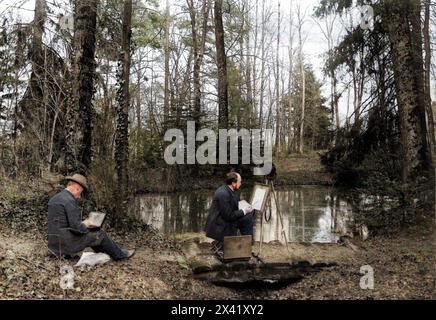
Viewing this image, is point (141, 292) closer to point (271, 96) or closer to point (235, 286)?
point (235, 286)

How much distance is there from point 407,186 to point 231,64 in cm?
2113

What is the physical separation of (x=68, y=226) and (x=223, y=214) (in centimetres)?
276

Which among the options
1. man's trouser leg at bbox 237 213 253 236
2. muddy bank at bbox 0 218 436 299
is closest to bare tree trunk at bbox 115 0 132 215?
muddy bank at bbox 0 218 436 299

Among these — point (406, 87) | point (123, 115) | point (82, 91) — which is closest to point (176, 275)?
point (123, 115)

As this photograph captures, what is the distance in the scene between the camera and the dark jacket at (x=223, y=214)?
25.9 feet

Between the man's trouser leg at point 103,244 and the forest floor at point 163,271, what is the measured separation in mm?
171

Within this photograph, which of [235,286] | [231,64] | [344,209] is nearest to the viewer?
[235,286]

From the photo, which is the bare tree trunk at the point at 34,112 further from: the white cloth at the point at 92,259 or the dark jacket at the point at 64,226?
the white cloth at the point at 92,259

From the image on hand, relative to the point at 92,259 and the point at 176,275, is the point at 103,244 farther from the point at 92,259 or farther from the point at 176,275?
the point at 176,275

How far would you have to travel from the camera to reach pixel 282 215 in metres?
14.6

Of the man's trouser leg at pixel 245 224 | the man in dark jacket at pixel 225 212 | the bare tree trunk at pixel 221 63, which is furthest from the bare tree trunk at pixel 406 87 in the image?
the bare tree trunk at pixel 221 63

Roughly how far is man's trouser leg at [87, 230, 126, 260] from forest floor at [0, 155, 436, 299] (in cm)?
17

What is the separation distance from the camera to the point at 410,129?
34.9 ft
